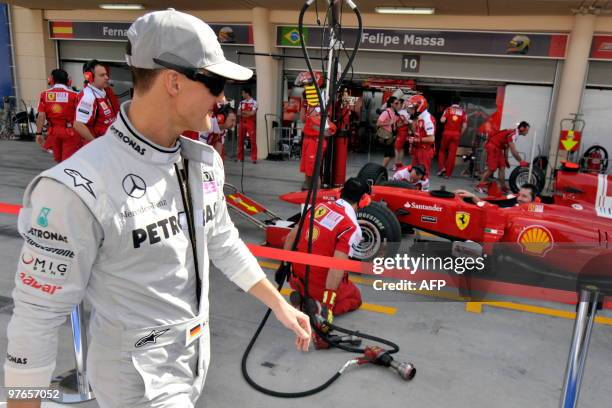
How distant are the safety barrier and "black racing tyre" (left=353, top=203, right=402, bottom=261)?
4.54ft

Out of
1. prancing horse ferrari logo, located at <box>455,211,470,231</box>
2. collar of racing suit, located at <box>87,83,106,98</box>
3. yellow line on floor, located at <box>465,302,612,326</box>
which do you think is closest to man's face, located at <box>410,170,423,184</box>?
prancing horse ferrari logo, located at <box>455,211,470,231</box>

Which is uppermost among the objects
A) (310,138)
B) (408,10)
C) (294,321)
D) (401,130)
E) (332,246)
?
(408,10)

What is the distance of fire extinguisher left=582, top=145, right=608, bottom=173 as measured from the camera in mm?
10944

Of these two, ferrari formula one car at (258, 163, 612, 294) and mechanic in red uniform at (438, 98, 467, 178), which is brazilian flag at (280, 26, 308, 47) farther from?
ferrari formula one car at (258, 163, 612, 294)

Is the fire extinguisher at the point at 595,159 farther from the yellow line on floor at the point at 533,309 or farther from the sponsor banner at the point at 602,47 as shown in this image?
the yellow line on floor at the point at 533,309

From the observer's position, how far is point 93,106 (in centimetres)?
577

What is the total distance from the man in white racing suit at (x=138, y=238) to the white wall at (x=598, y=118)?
12583 millimetres

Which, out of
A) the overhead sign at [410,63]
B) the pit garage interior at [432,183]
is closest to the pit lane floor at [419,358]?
the pit garage interior at [432,183]

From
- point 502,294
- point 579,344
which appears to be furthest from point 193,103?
point 502,294

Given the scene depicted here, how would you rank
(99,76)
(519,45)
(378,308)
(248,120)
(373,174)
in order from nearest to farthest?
Answer: (378,308) → (99,76) → (373,174) → (519,45) → (248,120)

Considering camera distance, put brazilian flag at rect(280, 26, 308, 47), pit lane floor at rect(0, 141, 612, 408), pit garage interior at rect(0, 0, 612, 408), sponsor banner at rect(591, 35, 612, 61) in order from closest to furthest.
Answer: pit lane floor at rect(0, 141, 612, 408), pit garage interior at rect(0, 0, 612, 408), sponsor banner at rect(591, 35, 612, 61), brazilian flag at rect(280, 26, 308, 47)

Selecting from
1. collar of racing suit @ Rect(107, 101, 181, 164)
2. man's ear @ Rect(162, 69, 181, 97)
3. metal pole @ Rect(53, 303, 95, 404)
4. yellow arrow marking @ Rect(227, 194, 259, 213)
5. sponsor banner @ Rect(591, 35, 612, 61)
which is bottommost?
metal pole @ Rect(53, 303, 95, 404)

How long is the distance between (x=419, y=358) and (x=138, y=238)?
269 cm
